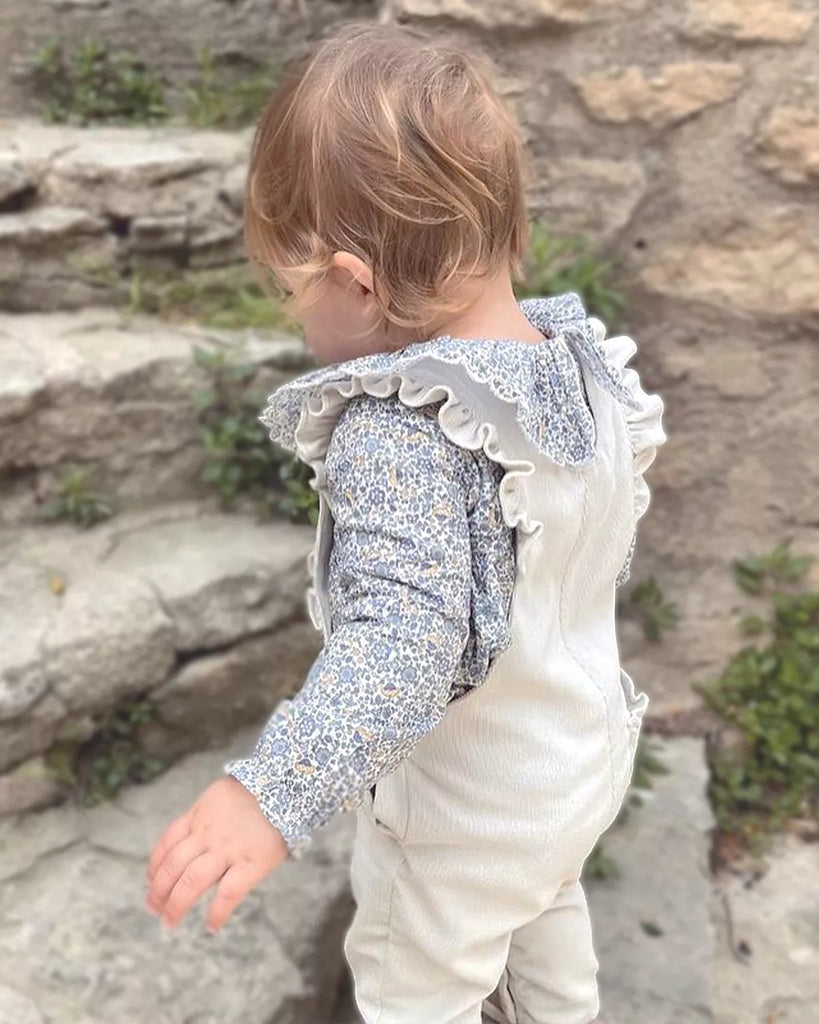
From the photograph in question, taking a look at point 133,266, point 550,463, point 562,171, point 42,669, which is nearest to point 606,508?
point 550,463

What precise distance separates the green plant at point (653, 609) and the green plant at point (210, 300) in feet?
2.75

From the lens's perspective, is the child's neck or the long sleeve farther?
the child's neck

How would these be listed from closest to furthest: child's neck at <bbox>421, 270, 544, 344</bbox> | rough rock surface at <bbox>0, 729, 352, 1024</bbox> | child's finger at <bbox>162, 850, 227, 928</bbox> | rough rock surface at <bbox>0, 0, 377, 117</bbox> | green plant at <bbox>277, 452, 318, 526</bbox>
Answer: child's finger at <bbox>162, 850, 227, 928</bbox> → child's neck at <bbox>421, 270, 544, 344</bbox> → green plant at <bbox>277, 452, 318, 526</bbox> → rough rock surface at <bbox>0, 729, 352, 1024</bbox> → rough rock surface at <bbox>0, 0, 377, 117</bbox>

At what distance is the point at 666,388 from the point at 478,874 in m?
1.16

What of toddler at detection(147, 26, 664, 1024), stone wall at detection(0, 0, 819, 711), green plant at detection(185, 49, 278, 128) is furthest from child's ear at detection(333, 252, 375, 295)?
green plant at detection(185, 49, 278, 128)

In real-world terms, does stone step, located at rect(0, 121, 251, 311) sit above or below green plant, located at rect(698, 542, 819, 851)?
above

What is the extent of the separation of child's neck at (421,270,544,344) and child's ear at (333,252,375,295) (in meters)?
0.09

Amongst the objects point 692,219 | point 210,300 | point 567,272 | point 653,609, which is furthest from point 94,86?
point 653,609

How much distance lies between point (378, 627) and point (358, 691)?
54 millimetres

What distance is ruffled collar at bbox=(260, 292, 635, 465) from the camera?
1.05 metres

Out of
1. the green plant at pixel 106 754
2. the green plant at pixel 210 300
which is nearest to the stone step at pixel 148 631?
the green plant at pixel 106 754

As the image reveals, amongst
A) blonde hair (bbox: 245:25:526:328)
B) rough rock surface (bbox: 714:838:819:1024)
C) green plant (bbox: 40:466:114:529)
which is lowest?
rough rock surface (bbox: 714:838:819:1024)

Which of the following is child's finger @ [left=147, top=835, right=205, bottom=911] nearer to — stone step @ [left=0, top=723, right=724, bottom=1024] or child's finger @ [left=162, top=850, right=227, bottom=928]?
child's finger @ [left=162, top=850, right=227, bottom=928]

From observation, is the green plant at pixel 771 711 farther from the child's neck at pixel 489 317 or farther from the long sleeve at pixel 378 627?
the long sleeve at pixel 378 627
